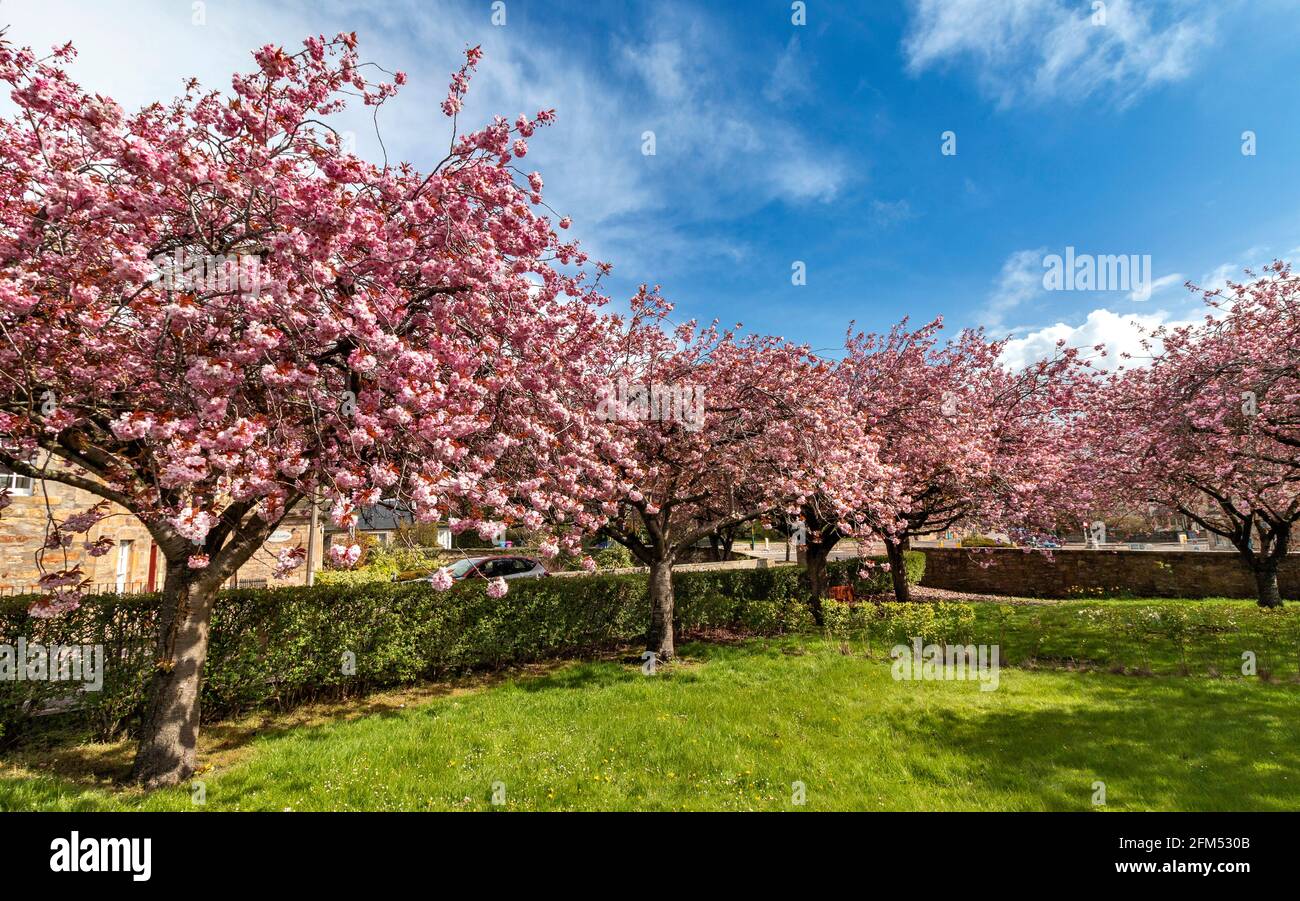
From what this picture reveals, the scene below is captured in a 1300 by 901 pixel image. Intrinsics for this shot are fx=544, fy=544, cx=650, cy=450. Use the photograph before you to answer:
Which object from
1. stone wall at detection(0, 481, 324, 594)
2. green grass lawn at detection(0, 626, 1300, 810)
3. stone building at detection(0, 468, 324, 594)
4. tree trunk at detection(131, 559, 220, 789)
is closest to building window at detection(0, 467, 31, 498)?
stone building at detection(0, 468, 324, 594)

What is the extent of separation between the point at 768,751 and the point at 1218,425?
10095mm

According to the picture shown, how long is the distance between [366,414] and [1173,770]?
8.67 metres

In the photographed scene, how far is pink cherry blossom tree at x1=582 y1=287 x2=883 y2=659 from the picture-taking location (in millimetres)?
9680

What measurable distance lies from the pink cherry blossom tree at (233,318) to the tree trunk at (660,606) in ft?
18.0

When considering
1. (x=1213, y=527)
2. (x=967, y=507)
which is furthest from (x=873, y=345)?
(x=1213, y=527)

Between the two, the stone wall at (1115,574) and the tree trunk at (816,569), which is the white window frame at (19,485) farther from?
the stone wall at (1115,574)

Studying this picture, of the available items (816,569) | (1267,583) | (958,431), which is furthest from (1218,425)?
(1267,583)

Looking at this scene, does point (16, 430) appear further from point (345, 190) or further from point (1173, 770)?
point (1173, 770)

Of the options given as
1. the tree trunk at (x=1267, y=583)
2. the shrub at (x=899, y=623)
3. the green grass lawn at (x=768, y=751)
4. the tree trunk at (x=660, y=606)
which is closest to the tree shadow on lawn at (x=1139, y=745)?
the green grass lawn at (x=768, y=751)

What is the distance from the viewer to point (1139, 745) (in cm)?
627

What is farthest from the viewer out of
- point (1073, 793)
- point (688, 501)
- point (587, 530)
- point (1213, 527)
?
point (1213, 527)

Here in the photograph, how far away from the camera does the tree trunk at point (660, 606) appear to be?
10.9 meters

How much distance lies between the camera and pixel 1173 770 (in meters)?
5.61

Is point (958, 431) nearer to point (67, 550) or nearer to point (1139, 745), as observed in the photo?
point (1139, 745)
